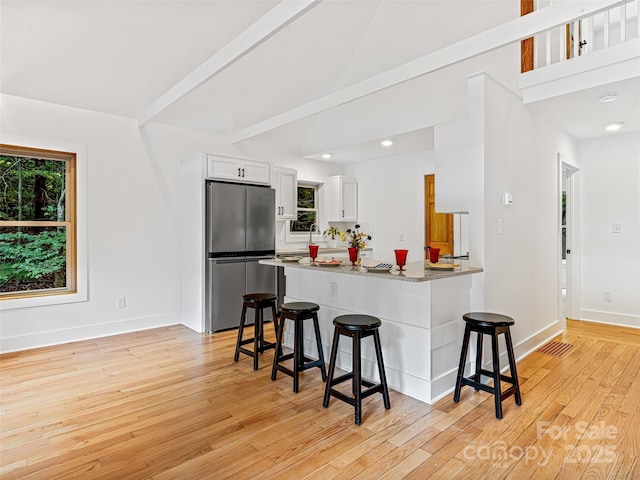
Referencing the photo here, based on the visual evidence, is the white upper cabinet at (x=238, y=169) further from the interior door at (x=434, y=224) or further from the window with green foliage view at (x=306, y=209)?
the interior door at (x=434, y=224)

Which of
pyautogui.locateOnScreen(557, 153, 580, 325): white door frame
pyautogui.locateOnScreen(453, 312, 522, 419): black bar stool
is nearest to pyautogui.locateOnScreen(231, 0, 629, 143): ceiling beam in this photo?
pyautogui.locateOnScreen(453, 312, 522, 419): black bar stool

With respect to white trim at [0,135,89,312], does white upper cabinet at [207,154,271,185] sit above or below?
above

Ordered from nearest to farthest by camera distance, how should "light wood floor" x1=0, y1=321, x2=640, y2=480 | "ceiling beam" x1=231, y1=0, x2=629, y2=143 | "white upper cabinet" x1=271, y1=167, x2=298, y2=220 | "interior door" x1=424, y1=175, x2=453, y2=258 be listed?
1. "light wood floor" x1=0, y1=321, x2=640, y2=480
2. "ceiling beam" x1=231, y1=0, x2=629, y2=143
3. "interior door" x1=424, y1=175, x2=453, y2=258
4. "white upper cabinet" x1=271, y1=167, x2=298, y2=220

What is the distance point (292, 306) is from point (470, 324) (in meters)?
1.30

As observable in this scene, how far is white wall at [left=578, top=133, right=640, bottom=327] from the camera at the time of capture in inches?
179

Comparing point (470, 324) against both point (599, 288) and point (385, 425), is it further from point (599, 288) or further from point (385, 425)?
point (599, 288)

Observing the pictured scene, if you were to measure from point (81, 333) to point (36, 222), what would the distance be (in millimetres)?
1254

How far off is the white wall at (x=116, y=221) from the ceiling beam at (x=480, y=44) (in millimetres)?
2032

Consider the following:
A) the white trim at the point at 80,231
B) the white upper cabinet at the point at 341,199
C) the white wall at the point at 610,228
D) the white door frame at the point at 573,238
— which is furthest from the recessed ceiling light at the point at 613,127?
the white trim at the point at 80,231

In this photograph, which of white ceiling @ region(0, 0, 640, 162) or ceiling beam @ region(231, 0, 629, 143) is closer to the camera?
ceiling beam @ region(231, 0, 629, 143)

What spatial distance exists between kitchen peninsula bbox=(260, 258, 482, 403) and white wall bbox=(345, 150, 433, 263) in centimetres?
273

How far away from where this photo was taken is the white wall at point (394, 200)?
573 centimetres

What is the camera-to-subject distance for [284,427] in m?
2.32

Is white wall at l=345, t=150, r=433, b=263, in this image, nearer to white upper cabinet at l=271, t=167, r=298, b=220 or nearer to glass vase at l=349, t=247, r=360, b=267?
white upper cabinet at l=271, t=167, r=298, b=220
